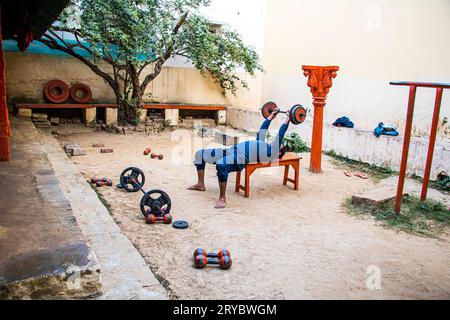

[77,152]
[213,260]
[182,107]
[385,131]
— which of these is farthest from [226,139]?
[213,260]

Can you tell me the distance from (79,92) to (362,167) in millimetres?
8496

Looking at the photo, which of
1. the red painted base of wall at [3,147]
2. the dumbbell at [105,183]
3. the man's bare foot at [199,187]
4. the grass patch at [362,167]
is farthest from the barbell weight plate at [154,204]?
the grass patch at [362,167]

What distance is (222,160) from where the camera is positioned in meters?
5.20

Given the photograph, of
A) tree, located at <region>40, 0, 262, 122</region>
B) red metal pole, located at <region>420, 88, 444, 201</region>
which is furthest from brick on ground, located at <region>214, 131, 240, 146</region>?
red metal pole, located at <region>420, 88, 444, 201</region>

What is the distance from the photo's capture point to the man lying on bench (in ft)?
17.0

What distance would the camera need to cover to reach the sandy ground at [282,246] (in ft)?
10.3

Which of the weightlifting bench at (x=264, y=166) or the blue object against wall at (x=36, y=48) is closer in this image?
the weightlifting bench at (x=264, y=166)

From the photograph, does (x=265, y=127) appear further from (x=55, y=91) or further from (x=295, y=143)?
(x=55, y=91)

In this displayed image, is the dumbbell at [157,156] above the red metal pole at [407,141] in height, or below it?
below

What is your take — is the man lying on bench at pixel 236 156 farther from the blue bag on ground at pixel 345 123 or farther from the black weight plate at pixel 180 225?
the blue bag on ground at pixel 345 123

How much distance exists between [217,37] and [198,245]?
858 cm

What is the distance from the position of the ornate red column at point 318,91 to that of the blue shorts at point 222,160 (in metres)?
2.33

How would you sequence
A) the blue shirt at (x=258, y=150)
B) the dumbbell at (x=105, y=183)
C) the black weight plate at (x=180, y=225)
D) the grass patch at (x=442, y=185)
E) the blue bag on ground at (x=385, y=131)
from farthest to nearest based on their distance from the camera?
the blue bag on ground at (x=385, y=131)
the grass patch at (x=442, y=185)
the dumbbell at (x=105, y=183)
the blue shirt at (x=258, y=150)
the black weight plate at (x=180, y=225)

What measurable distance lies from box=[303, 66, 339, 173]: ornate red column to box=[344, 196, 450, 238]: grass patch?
169 cm
